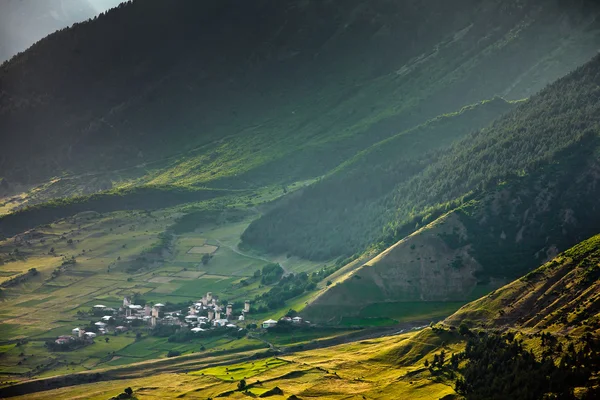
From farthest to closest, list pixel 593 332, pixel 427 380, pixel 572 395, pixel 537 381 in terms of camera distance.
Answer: pixel 427 380
pixel 593 332
pixel 537 381
pixel 572 395

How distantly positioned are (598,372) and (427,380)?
43671 millimetres

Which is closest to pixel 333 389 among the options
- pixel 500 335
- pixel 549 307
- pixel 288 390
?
pixel 288 390

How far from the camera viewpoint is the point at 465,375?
595 feet

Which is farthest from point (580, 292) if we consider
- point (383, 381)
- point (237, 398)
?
point (237, 398)

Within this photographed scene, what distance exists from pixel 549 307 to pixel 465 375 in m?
33.9

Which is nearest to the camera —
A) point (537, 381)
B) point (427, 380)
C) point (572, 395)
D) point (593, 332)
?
point (572, 395)

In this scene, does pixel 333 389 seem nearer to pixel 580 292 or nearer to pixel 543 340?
pixel 543 340

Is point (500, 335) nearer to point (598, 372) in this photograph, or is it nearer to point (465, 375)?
point (465, 375)

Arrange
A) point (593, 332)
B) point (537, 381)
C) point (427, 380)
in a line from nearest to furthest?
point (537, 381)
point (593, 332)
point (427, 380)

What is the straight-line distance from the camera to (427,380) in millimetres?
188250

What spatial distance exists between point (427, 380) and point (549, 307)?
38466 millimetres

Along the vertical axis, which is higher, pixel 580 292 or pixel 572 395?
pixel 580 292

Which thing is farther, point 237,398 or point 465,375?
point 237,398

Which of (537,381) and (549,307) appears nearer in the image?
(537,381)
